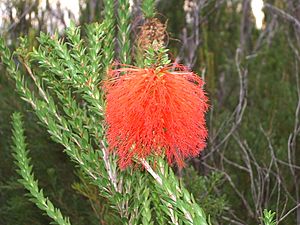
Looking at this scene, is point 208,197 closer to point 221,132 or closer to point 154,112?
point 154,112

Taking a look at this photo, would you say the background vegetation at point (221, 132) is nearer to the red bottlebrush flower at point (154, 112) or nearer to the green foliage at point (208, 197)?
the green foliage at point (208, 197)

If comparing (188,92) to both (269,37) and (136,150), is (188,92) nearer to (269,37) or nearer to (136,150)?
(136,150)

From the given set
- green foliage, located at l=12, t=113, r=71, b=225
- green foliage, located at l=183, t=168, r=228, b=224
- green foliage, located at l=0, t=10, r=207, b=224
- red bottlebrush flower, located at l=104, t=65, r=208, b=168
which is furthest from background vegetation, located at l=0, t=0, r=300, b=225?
red bottlebrush flower, located at l=104, t=65, r=208, b=168

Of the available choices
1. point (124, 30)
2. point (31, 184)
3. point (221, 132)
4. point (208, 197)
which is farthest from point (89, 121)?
point (221, 132)

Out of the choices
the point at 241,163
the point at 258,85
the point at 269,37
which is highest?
the point at 269,37

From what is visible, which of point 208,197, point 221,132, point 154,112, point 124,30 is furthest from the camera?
point 221,132

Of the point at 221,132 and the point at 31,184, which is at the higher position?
the point at 31,184

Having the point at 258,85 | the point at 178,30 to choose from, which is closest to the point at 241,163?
the point at 258,85
